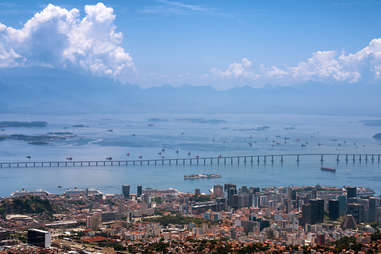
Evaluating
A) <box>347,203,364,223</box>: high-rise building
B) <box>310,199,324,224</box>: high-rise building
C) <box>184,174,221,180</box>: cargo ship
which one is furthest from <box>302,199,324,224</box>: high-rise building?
<box>184,174,221,180</box>: cargo ship

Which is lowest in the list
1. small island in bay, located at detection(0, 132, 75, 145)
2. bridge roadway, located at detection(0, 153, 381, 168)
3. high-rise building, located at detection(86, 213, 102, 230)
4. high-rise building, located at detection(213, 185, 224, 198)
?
high-rise building, located at detection(86, 213, 102, 230)

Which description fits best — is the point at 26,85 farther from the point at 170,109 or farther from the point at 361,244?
the point at 361,244

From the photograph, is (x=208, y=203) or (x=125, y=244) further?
(x=208, y=203)

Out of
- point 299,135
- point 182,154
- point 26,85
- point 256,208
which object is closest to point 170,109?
point 26,85

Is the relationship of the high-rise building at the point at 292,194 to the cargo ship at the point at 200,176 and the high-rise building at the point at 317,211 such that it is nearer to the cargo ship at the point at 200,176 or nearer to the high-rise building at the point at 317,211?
the high-rise building at the point at 317,211

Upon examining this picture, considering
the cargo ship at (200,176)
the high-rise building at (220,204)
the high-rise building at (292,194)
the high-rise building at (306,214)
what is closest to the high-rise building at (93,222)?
the high-rise building at (220,204)

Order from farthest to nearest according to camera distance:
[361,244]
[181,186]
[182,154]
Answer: [182,154]
[181,186]
[361,244]

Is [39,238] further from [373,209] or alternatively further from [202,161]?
[202,161]

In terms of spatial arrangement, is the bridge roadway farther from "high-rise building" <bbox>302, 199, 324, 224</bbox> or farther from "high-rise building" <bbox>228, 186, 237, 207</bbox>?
"high-rise building" <bbox>302, 199, 324, 224</bbox>

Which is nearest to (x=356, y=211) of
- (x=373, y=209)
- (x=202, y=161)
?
(x=373, y=209)
